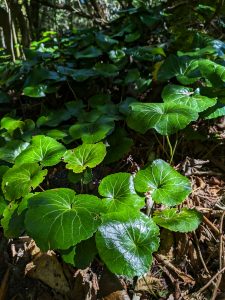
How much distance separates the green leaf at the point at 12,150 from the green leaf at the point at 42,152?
9cm

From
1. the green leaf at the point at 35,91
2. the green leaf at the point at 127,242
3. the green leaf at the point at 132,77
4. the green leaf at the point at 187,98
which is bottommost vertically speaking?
the green leaf at the point at 127,242

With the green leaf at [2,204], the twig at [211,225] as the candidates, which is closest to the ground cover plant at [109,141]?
the green leaf at [2,204]

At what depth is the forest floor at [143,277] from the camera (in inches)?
49.4

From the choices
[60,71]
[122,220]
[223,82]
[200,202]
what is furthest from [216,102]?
[60,71]

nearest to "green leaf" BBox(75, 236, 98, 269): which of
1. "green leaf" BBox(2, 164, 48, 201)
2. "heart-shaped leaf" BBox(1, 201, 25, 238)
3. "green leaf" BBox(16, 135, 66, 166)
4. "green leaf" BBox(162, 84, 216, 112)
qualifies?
"heart-shaped leaf" BBox(1, 201, 25, 238)

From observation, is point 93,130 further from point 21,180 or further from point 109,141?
point 21,180

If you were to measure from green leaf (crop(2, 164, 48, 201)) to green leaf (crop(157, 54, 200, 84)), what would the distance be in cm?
103

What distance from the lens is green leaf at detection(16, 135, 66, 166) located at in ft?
5.23

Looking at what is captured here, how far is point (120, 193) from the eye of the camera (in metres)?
1.38

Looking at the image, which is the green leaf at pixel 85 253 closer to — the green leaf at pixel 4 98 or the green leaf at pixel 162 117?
the green leaf at pixel 162 117

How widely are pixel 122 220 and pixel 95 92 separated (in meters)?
1.51

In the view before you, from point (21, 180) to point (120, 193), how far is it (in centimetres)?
48

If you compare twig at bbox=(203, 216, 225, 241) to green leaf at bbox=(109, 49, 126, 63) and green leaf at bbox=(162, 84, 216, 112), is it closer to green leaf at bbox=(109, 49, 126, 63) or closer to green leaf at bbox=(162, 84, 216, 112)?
green leaf at bbox=(162, 84, 216, 112)

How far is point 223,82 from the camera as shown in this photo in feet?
5.89
